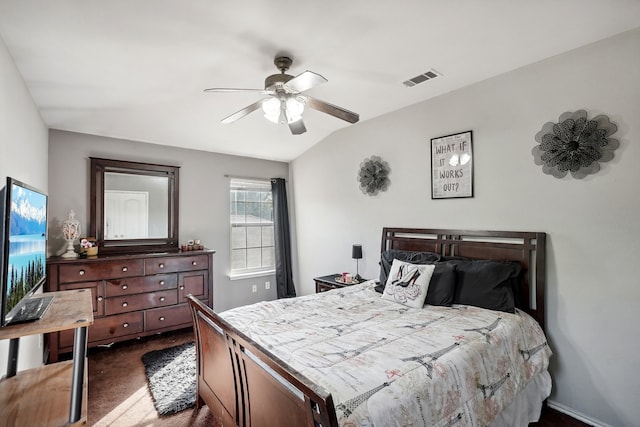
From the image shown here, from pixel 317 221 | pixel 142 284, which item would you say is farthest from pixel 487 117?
pixel 142 284

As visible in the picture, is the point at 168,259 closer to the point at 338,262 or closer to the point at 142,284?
the point at 142,284

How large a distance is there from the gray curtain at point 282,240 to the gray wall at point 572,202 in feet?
7.44

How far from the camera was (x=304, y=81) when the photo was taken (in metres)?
2.00

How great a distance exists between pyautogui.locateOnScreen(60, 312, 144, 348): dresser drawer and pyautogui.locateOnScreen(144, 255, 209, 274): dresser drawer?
519mm

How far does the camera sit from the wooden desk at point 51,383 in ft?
4.09

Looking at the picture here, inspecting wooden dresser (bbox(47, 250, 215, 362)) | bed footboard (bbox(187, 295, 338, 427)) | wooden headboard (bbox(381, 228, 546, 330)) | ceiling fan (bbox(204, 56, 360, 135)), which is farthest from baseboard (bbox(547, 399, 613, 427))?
wooden dresser (bbox(47, 250, 215, 362))

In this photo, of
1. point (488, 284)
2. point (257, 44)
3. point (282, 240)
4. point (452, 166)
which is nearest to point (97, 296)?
point (282, 240)

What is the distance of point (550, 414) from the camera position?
2373mm

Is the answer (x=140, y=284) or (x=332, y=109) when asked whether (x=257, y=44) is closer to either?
(x=332, y=109)

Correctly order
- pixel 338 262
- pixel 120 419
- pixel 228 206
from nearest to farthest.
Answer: pixel 120 419
pixel 338 262
pixel 228 206

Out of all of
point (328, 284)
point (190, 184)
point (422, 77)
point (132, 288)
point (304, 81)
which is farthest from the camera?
point (190, 184)

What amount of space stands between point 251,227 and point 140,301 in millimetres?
1864

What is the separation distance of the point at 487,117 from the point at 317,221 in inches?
104

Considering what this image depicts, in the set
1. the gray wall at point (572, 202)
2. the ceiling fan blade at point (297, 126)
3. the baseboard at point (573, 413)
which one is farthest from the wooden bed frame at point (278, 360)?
the ceiling fan blade at point (297, 126)
